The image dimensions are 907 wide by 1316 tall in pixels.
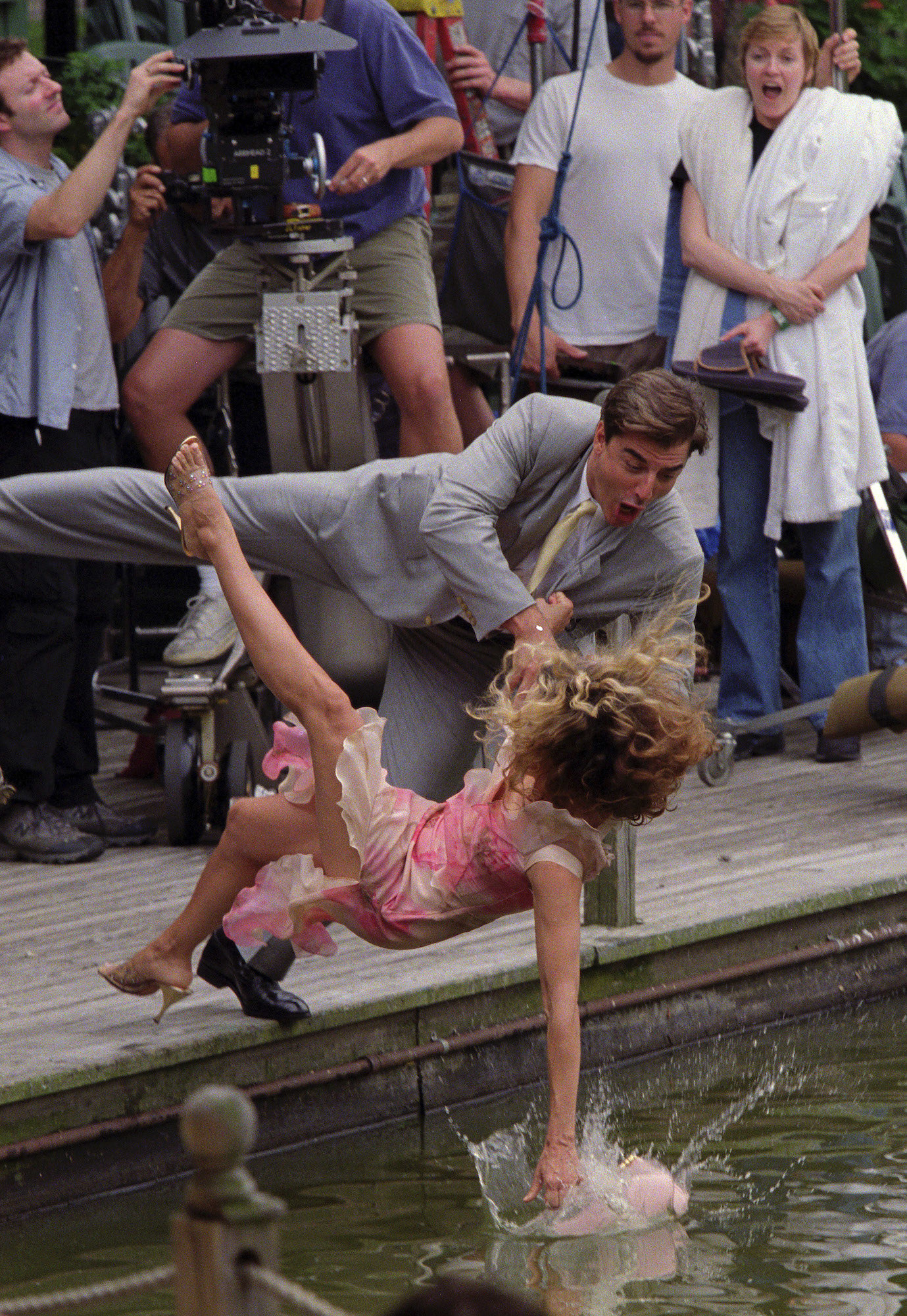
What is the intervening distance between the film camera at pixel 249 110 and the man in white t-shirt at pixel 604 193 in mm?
1396

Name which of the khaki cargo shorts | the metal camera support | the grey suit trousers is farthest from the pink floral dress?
the khaki cargo shorts

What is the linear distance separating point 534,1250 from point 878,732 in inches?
157

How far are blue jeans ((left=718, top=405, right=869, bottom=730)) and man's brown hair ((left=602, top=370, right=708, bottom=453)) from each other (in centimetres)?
266

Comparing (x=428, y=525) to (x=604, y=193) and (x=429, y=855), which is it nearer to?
(x=429, y=855)

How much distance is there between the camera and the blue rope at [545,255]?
21.4 feet

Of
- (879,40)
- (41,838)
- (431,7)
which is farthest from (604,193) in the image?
(879,40)

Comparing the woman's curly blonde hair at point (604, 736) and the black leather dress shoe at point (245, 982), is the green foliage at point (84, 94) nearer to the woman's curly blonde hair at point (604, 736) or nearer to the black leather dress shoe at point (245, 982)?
the black leather dress shoe at point (245, 982)

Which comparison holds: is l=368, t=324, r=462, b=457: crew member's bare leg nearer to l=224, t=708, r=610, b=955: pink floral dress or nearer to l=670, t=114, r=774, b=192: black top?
l=670, t=114, r=774, b=192: black top

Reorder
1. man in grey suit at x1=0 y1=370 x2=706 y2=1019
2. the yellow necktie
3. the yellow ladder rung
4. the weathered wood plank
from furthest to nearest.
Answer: the yellow ladder rung → the weathered wood plank → the yellow necktie → man in grey suit at x1=0 y1=370 x2=706 y2=1019

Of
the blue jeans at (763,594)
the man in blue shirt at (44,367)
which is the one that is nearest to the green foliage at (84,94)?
the man in blue shirt at (44,367)

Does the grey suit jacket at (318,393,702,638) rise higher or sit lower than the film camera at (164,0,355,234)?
lower

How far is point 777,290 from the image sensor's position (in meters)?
6.35

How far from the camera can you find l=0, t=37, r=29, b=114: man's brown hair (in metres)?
5.38

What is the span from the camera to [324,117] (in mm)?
5738
